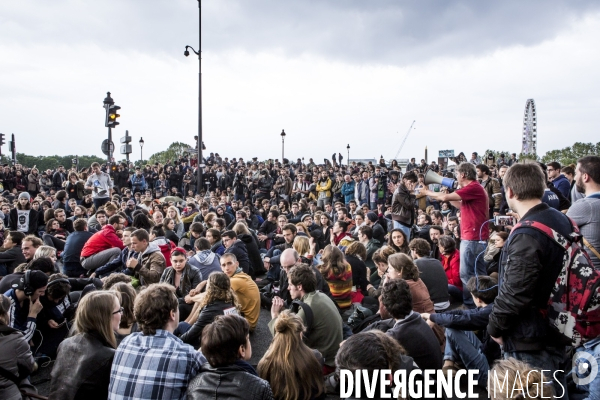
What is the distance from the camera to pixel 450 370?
448 centimetres

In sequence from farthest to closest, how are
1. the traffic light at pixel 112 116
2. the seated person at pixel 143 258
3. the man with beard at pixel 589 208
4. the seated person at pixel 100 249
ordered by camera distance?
the traffic light at pixel 112 116
the seated person at pixel 100 249
the seated person at pixel 143 258
the man with beard at pixel 589 208

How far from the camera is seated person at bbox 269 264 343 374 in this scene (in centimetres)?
454

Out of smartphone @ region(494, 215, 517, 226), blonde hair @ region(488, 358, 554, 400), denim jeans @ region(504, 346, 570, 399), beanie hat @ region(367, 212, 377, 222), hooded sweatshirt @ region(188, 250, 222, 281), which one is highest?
smartphone @ region(494, 215, 517, 226)

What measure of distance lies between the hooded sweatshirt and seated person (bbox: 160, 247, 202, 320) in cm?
32

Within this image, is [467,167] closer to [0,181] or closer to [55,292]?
[55,292]

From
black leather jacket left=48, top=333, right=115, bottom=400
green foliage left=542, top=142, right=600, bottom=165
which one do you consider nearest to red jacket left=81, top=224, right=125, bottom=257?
black leather jacket left=48, top=333, right=115, bottom=400

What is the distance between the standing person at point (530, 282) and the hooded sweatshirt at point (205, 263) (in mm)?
4705

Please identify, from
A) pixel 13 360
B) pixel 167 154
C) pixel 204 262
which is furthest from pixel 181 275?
pixel 167 154

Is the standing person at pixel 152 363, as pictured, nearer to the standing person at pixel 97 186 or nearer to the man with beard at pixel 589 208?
the man with beard at pixel 589 208

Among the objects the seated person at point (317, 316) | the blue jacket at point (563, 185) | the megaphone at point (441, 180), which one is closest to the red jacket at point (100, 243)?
the seated person at point (317, 316)

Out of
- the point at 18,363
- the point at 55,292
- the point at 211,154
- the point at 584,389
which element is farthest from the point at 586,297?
the point at 211,154

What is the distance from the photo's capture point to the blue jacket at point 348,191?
53.4ft

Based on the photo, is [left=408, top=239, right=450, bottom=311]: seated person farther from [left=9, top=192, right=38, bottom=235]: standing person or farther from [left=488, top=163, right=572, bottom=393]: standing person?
[left=9, top=192, right=38, bottom=235]: standing person

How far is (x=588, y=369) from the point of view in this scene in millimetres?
2742
